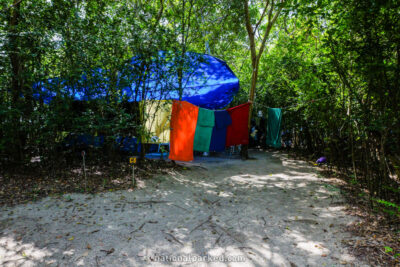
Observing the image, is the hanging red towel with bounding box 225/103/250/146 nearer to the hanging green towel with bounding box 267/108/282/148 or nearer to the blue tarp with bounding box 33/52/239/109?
the hanging green towel with bounding box 267/108/282/148

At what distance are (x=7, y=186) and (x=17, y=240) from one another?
2126mm

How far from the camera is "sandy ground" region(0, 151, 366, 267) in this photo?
85.7 inches

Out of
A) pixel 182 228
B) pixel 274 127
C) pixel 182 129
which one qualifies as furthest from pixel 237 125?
pixel 182 228

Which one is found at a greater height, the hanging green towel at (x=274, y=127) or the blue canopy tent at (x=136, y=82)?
the blue canopy tent at (x=136, y=82)

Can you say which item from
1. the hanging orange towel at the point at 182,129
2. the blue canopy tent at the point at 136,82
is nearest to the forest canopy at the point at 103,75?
the blue canopy tent at the point at 136,82

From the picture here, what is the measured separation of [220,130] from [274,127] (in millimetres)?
2354

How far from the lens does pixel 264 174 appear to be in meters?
5.68

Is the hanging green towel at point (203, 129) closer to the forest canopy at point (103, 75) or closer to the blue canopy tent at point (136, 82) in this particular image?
the blue canopy tent at point (136, 82)

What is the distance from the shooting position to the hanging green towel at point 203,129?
549cm

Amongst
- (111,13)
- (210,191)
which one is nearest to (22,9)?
(111,13)

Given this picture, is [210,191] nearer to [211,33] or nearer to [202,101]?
[202,101]

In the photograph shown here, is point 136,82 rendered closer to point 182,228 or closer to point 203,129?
point 203,129

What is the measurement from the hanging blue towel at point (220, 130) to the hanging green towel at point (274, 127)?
6.69ft

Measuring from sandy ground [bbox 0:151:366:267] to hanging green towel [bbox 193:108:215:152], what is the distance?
132 cm
